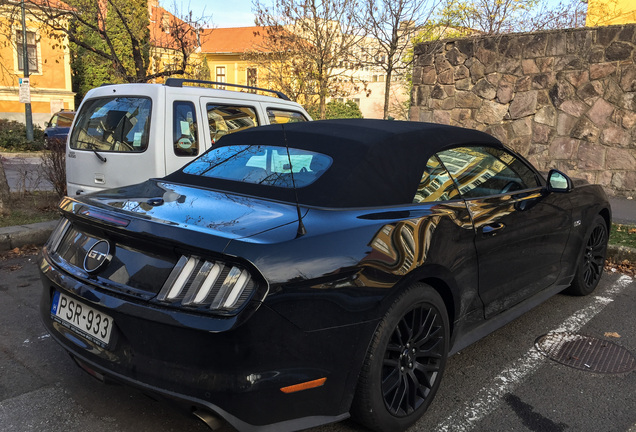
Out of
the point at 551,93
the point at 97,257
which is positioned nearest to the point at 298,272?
the point at 97,257

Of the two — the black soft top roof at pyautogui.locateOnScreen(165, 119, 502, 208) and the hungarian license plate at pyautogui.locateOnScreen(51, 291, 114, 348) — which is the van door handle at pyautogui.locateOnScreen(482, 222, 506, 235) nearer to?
the black soft top roof at pyautogui.locateOnScreen(165, 119, 502, 208)

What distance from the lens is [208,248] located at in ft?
6.99

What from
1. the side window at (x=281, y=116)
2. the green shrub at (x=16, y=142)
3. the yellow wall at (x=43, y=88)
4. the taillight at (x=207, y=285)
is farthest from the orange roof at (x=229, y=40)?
the taillight at (x=207, y=285)

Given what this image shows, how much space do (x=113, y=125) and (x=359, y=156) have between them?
3.74 metres

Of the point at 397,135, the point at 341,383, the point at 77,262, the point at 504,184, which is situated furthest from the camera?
the point at 504,184

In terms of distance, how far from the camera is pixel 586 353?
370cm

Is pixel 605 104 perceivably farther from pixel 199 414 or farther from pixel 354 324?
pixel 199 414

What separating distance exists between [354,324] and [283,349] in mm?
357

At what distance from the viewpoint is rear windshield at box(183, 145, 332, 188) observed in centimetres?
293

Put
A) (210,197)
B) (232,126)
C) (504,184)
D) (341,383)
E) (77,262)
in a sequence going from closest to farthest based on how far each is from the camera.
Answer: (341,383) < (77,262) < (210,197) < (504,184) < (232,126)

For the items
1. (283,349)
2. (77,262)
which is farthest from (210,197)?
(283,349)

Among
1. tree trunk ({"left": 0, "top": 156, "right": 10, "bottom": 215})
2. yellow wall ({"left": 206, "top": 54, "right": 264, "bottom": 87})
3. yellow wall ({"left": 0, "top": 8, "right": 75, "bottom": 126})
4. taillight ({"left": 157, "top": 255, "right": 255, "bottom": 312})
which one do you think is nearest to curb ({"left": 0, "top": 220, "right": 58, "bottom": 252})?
tree trunk ({"left": 0, "top": 156, "right": 10, "bottom": 215})

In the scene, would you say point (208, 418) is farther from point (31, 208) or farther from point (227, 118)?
point (31, 208)

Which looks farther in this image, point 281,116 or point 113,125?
point 281,116
